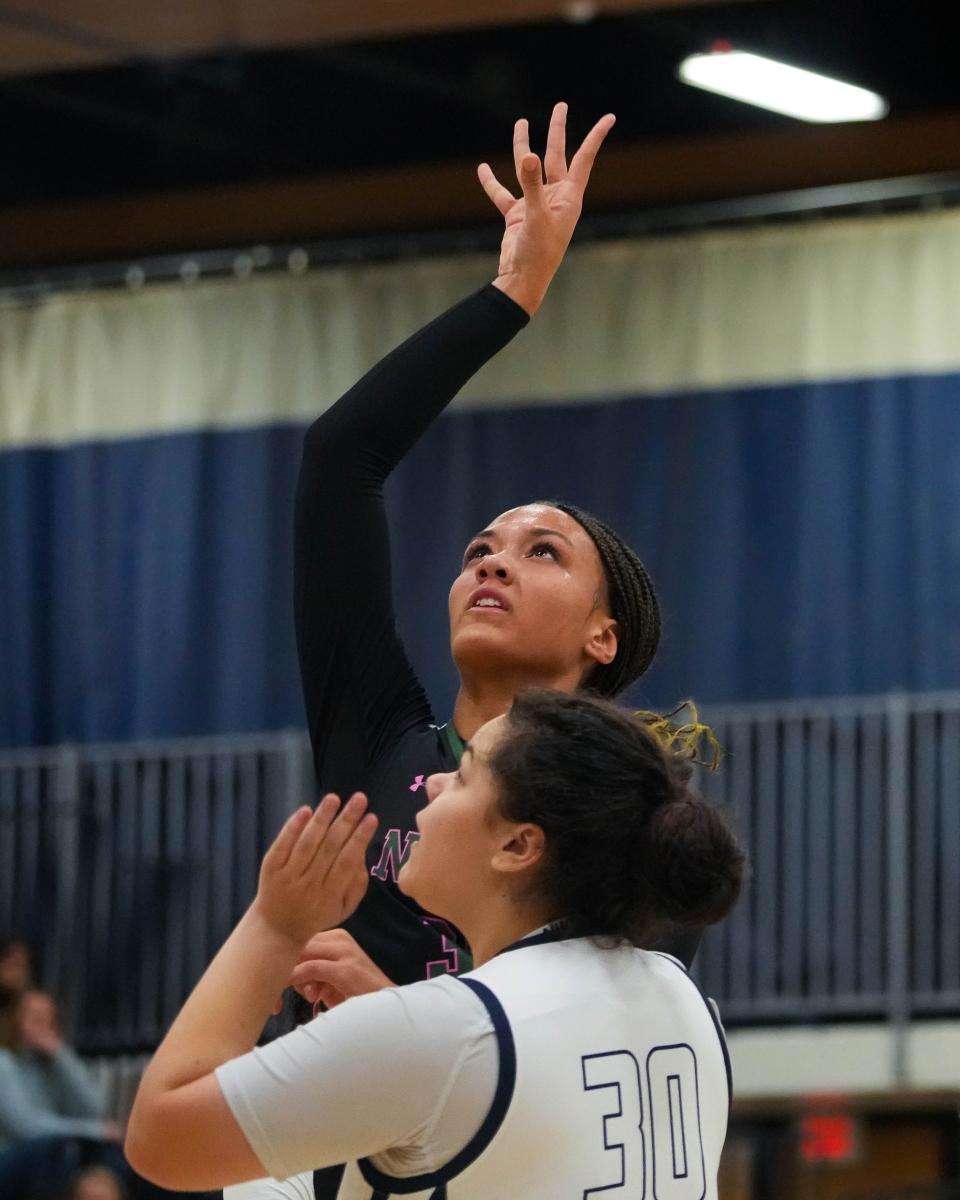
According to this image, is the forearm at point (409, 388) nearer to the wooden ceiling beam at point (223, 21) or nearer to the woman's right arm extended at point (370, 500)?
the woman's right arm extended at point (370, 500)

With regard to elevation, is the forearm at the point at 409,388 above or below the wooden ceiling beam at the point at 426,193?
below

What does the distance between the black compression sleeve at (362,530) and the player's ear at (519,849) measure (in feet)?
1.80

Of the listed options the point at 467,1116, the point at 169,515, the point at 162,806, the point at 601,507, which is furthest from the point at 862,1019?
the point at 467,1116

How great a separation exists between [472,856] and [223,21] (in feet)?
19.0

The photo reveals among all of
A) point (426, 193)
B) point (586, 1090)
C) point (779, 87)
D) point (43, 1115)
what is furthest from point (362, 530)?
point (426, 193)

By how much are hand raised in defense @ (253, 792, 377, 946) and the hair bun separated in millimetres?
235

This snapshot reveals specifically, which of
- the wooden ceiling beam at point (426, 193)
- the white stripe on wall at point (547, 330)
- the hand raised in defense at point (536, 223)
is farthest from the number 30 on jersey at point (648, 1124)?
the wooden ceiling beam at point (426, 193)

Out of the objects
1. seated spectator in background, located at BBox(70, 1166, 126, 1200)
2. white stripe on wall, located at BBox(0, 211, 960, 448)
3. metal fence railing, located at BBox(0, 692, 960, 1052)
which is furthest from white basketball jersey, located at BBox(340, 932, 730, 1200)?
white stripe on wall, located at BBox(0, 211, 960, 448)

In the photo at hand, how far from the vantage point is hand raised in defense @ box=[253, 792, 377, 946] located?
1.62 meters

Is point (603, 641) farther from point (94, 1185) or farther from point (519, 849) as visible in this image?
point (94, 1185)

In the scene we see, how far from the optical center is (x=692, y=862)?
5.56 ft

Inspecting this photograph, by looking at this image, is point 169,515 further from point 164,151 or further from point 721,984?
point 721,984

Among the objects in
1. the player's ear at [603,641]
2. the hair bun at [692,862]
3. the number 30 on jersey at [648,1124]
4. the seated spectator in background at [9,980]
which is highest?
the player's ear at [603,641]

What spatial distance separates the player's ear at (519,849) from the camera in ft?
5.58
